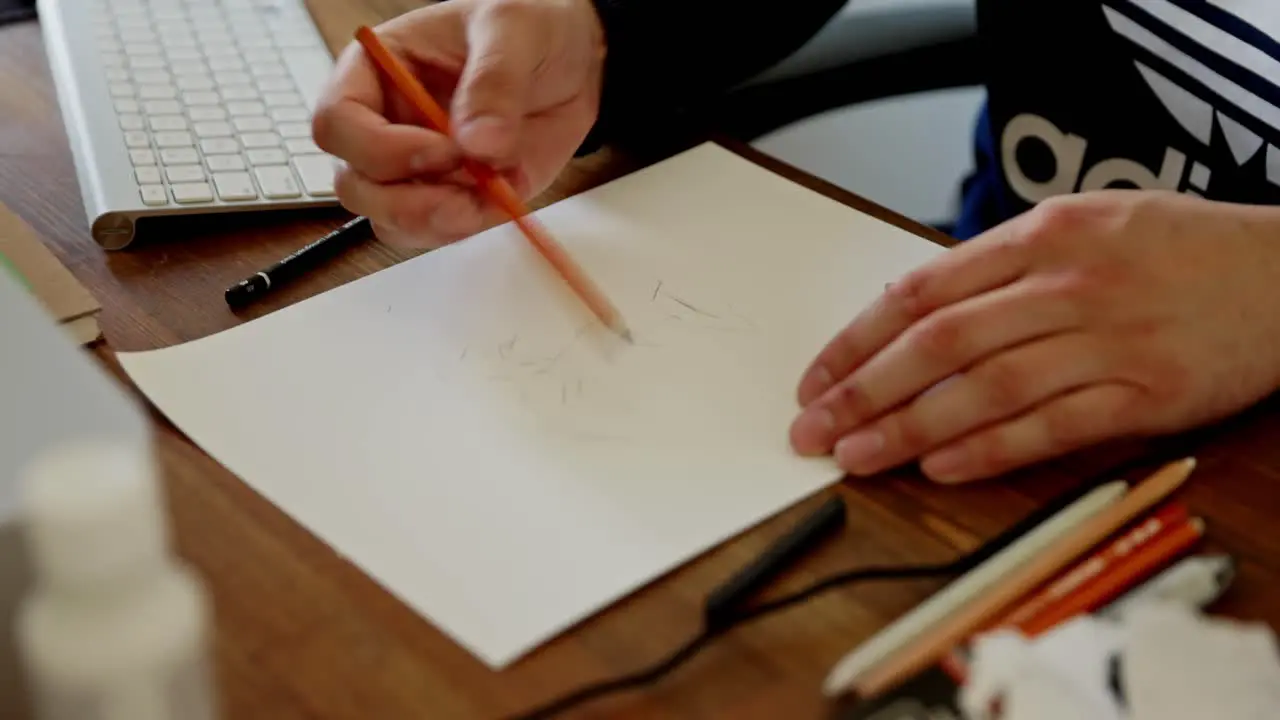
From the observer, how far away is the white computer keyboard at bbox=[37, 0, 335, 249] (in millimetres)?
692

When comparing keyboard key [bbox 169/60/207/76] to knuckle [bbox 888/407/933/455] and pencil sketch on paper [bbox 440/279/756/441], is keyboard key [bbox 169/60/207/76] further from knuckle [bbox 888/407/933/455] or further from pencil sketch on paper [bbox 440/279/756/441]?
knuckle [bbox 888/407/933/455]

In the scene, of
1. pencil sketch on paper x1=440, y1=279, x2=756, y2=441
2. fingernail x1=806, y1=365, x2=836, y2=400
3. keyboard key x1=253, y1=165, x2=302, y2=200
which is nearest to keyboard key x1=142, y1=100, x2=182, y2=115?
keyboard key x1=253, y1=165, x2=302, y2=200

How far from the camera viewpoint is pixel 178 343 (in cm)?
59

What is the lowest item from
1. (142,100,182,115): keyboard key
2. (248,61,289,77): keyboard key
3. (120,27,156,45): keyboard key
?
(120,27,156,45): keyboard key

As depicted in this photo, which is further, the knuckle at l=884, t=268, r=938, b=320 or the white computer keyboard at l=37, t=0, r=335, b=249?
the white computer keyboard at l=37, t=0, r=335, b=249

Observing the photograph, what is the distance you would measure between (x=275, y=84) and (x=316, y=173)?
13 centimetres

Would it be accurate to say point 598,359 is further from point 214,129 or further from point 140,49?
point 140,49

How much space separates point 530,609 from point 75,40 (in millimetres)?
635

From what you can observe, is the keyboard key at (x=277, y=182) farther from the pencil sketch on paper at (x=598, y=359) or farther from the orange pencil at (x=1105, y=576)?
the orange pencil at (x=1105, y=576)

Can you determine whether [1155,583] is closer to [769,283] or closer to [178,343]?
[769,283]

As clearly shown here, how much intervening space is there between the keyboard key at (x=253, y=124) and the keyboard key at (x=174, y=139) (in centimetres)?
3

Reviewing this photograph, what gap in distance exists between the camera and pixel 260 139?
750 millimetres

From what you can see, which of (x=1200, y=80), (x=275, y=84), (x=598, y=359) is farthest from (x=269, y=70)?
(x=1200, y=80)

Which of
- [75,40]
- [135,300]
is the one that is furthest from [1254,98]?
[75,40]
